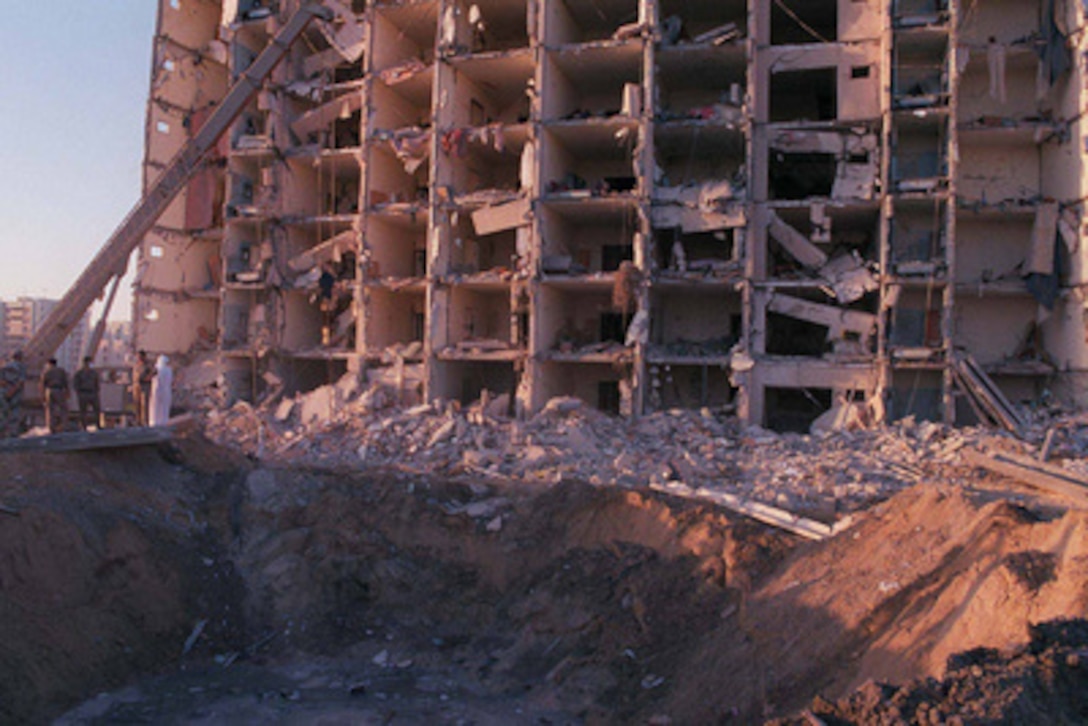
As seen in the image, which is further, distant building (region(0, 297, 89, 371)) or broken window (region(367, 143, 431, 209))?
distant building (region(0, 297, 89, 371))

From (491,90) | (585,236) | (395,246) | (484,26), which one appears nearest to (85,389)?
(395,246)

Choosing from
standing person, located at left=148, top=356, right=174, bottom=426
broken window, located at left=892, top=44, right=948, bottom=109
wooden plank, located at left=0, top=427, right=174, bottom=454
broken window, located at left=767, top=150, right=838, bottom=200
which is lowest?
wooden plank, located at left=0, top=427, right=174, bottom=454

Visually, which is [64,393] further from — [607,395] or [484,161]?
[607,395]

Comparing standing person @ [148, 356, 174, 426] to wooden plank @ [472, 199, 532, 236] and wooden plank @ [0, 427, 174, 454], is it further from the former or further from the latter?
wooden plank @ [472, 199, 532, 236]

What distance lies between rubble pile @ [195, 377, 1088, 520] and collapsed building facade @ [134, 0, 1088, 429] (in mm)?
1260

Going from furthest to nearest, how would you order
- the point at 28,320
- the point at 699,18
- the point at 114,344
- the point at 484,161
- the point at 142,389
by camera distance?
the point at 114,344 < the point at 28,320 < the point at 484,161 < the point at 699,18 < the point at 142,389

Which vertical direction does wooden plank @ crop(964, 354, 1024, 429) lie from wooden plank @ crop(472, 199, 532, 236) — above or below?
below

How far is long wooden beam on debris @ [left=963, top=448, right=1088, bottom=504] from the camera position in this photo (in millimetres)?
11414

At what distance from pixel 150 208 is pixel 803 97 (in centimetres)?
1867

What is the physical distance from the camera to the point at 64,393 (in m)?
17.1

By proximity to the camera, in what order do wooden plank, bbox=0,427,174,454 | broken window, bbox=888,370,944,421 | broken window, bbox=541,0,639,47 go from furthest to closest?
Result: broken window, bbox=541,0,639,47 → broken window, bbox=888,370,944,421 → wooden plank, bbox=0,427,174,454

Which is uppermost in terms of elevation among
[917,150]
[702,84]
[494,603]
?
[702,84]

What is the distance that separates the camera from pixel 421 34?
83.9 ft

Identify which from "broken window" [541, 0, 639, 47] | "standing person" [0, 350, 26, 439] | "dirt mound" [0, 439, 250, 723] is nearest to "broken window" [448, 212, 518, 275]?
"broken window" [541, 0, 639, 47]
